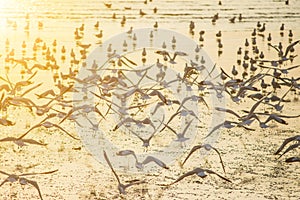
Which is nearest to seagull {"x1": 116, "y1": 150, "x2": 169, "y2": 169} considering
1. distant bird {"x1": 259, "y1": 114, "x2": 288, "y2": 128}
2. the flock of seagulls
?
the flock of seagulls

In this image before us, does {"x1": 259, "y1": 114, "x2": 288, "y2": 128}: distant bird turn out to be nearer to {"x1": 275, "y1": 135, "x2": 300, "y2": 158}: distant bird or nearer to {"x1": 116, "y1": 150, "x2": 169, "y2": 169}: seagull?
{"x1": 275, "y1": 135, "x2": 300, "y2": 158}: distant bird

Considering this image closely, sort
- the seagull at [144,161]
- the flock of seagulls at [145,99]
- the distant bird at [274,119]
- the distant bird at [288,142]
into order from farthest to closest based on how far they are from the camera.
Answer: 1. the distant bird at [274,119]
2. the flock of seagulls at [145,99]
3. the distant bird at [288,142]
4. the seagull at [144,161]

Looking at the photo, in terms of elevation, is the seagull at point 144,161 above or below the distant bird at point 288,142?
below

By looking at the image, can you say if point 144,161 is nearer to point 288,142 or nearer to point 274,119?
point 288,142

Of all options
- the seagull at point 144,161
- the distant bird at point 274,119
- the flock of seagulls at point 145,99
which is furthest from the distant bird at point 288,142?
the seagull at point 144,161

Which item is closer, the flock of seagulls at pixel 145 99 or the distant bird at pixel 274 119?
the flock of seagulls at pixel 145 99

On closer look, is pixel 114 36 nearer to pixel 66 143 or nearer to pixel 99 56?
pixel 99 56

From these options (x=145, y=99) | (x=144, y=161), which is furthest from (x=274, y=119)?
(x=144, y=161)

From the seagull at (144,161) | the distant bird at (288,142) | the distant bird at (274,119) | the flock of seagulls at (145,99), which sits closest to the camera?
the seagull at (144,161)

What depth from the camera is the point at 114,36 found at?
26.6 m

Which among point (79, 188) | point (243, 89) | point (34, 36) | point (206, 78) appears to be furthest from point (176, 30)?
point (79, 188)

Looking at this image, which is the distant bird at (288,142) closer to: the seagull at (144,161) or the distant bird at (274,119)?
the distant bird at (274,119)

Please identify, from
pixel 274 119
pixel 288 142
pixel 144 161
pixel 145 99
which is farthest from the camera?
pixel 145 99

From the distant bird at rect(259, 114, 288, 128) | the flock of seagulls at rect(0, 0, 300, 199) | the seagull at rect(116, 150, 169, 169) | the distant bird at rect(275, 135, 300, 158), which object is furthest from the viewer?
the distant bird at rect(259, 114, 288, 128)
